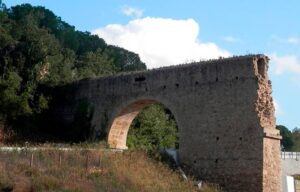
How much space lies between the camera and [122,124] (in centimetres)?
2353

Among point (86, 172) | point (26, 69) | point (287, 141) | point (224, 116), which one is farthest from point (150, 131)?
point (287, 141)

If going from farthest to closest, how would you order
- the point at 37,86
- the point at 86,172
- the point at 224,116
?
the point at 37,86, the point at 224,116, the point at 86,172

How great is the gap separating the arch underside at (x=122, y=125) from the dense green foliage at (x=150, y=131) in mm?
844

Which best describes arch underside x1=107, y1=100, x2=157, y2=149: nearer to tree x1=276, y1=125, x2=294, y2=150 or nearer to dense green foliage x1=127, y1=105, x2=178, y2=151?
dense green foliage x1=127, y1=105, x2=178, y2=151

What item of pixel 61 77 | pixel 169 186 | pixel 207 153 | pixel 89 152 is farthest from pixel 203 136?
pixel 61 77

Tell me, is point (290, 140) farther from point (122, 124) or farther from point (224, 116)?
point (224, 116)

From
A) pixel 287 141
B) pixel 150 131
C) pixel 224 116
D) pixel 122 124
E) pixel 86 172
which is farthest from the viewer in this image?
pixel 287 141

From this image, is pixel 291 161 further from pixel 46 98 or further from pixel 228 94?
pixel 46 98

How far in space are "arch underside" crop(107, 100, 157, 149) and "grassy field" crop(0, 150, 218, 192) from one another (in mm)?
3817

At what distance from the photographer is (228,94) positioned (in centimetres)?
1922

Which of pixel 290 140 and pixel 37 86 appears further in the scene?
pixel 290 140

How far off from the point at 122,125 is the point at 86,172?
770 centimetres

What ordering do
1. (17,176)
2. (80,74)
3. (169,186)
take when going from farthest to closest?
(80,74) → (169,186) → (17,176)

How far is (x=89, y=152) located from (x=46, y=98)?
7.63 m
